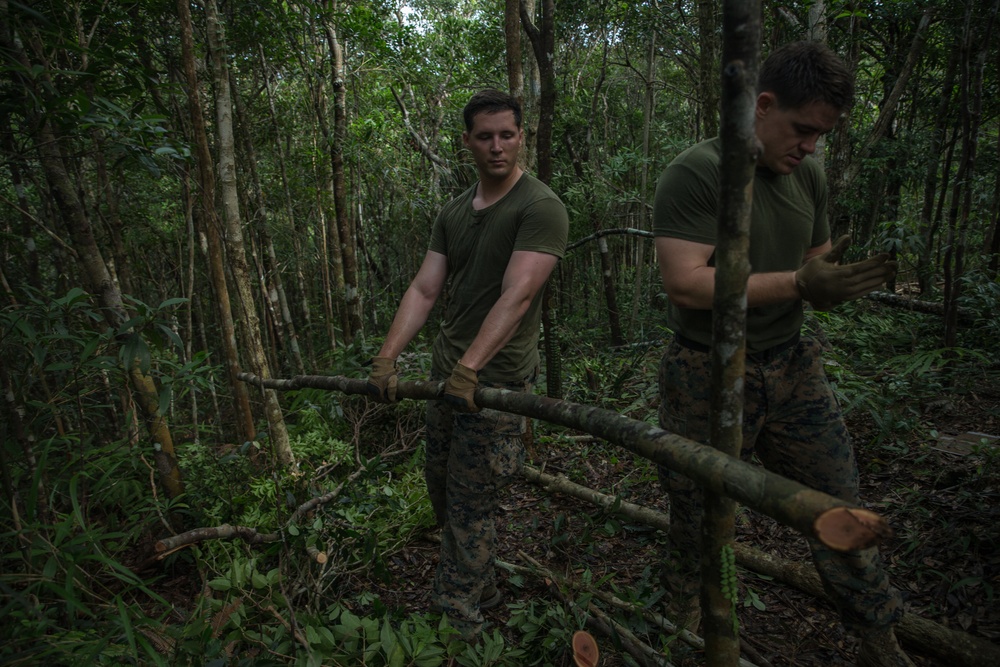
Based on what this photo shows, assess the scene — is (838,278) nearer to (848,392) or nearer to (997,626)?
(997,626)

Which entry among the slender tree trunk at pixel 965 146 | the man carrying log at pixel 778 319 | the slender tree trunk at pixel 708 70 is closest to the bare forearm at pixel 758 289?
the man carrying log at pixel 778 319

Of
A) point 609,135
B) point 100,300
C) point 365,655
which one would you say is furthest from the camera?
point 609,135

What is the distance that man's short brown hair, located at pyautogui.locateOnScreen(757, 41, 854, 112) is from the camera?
173 centimetres

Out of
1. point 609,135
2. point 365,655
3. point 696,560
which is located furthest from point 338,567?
point 609,135

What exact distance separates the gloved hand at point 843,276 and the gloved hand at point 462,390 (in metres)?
1.21

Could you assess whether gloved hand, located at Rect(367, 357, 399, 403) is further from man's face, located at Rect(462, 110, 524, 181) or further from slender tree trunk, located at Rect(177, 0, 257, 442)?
slender tree trunk, located at Rect(177, 0, 257, 442)

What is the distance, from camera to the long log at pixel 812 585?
1977mm

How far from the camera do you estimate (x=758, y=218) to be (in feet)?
6.42

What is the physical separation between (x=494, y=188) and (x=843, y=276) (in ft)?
5.07

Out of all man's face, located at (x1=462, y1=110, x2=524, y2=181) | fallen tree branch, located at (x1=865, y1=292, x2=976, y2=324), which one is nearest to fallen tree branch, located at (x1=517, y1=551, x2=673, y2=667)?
man's face, located at (x1=462, y1=110, x2=524, y2=181)

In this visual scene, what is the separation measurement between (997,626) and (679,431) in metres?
1.49

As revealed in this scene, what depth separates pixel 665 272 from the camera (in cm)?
194

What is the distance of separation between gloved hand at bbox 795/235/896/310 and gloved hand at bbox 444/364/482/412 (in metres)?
1.21

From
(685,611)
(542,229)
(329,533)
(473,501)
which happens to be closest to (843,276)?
(542,229)
